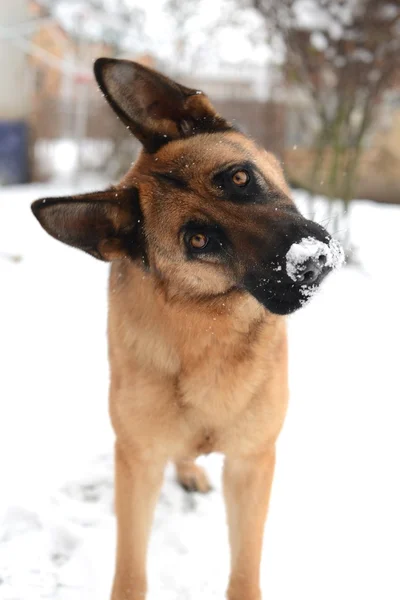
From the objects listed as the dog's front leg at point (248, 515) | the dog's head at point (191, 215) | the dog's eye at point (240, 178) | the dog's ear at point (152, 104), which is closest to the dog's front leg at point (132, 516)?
the dog's front leg at point (248, 515)

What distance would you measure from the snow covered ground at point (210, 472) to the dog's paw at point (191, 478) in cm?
6

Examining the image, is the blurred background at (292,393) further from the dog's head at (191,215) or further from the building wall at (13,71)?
the building wall at (13,71)

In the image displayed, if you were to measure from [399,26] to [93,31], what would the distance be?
10849 millimetres

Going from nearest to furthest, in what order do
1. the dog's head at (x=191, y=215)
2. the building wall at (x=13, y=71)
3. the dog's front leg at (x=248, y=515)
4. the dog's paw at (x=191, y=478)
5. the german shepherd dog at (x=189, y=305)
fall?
the dog's head at (x=191, y=215) < the german shepherd dog at (x=189, y=305) < the dog's front leg at (x=248, y=515) < the dog's paw at (x=191, y=478) < the building wall at (x=13, y=71)

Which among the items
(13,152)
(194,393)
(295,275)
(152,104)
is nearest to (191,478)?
(194,393)

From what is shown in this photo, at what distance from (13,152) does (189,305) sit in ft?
46.9

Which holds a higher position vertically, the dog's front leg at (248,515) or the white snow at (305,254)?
the white snow at (305,254)

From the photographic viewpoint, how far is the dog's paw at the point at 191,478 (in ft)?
10.7

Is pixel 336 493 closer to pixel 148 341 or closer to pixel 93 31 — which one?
pixel 148 341

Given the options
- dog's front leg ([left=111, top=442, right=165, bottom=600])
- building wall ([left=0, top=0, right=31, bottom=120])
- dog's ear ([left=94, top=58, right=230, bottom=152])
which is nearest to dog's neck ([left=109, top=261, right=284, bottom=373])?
dog's front leg ([left=111, top=442, right=165, bottom=600])

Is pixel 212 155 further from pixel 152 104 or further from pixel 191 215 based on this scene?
pixel 152 104

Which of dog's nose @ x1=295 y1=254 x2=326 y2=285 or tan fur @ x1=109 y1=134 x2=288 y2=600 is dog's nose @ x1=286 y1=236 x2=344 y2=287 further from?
tan fur @ x1=109 y1=134 x2=288 y2=600

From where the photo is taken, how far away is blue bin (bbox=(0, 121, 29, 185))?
14.8 metres

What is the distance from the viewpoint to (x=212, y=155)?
2189 mm
